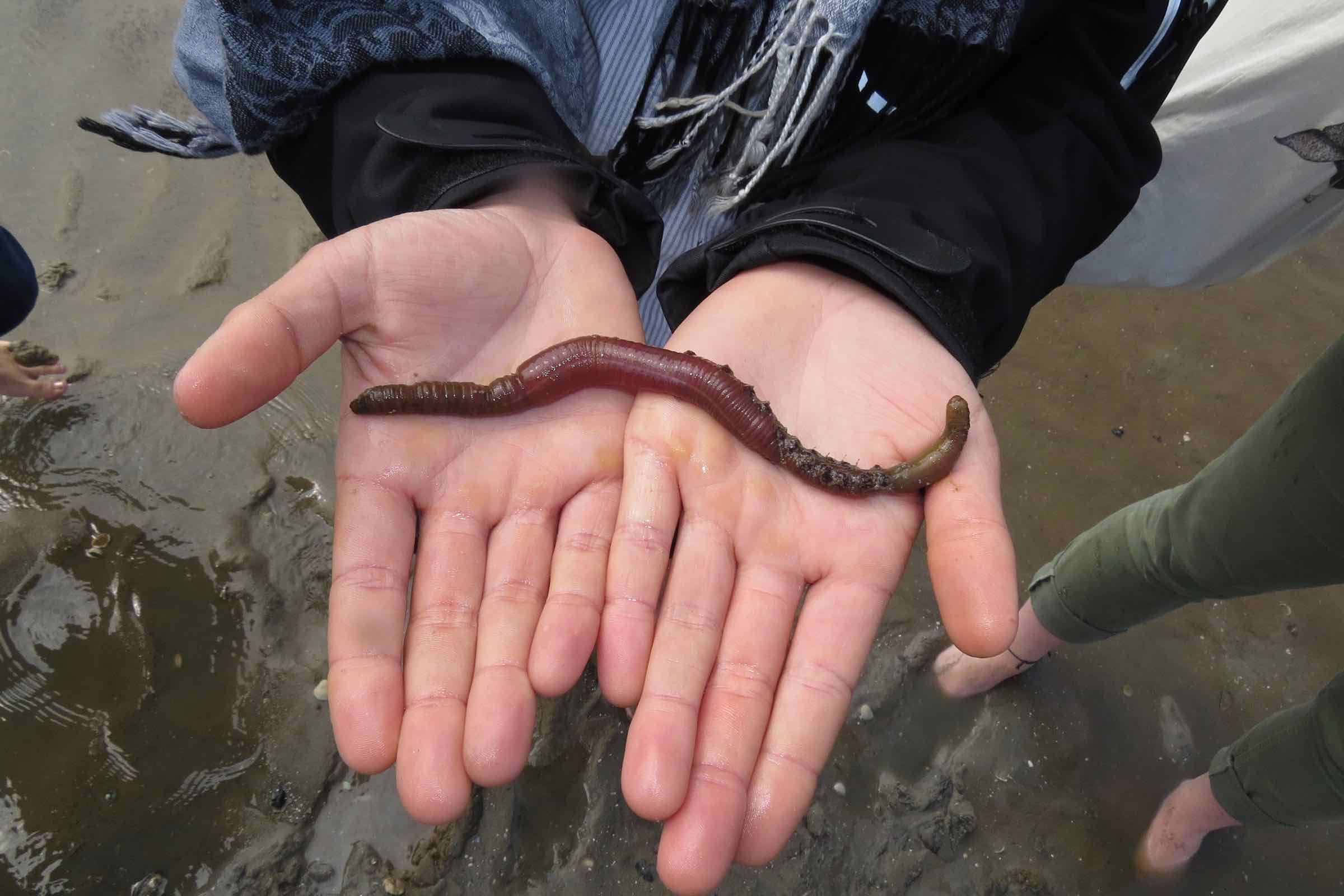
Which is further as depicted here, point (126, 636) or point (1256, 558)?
point (126, 636)

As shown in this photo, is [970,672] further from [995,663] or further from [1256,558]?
[1256,558]

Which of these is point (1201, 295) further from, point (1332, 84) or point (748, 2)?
point (748, 2)

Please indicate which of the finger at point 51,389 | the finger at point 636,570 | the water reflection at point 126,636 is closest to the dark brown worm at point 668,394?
the finger at point 636,570

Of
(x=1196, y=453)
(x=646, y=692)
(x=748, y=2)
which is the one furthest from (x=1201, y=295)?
(x=646, y=692)

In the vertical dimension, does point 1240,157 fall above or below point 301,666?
above

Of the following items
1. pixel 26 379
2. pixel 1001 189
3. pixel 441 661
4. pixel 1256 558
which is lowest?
pixel 26 379

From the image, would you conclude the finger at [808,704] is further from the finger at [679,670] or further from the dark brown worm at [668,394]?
the dark brown worm at [668,394]

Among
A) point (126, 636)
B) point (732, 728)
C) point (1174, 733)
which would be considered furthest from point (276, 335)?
point (1174, 733)
